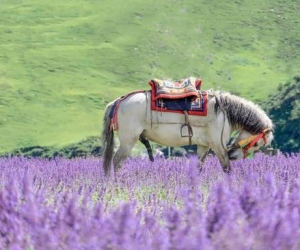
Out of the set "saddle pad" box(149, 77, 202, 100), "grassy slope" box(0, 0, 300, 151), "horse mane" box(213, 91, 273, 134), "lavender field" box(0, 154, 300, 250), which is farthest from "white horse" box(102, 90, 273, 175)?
"grassy slope" box(0, 0, 300, 151)

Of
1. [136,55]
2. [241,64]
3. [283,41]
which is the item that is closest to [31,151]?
[136,55]

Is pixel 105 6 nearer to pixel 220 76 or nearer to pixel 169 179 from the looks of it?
pixel 220 76

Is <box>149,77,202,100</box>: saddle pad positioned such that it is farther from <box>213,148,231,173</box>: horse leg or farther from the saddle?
<box>213,148,231,173</box>: horse leg

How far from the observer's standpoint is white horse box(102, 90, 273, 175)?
10.3 metres

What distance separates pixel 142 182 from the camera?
8.48 metres

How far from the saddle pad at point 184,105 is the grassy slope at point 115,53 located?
5153 cm

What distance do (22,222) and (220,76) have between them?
75.8 metres

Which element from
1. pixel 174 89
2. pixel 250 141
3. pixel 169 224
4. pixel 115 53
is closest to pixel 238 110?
pixel 250 141

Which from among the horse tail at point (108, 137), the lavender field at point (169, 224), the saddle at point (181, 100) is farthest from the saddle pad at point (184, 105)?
the lavender field at point (169, 224)

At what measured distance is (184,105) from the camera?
10.3 metres

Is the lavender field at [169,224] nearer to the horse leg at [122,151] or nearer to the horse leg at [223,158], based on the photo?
the horse leg at [223,158]

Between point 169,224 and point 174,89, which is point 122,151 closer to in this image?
point 174,89

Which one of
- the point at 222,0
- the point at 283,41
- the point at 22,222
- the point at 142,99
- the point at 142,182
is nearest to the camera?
the point at 22,222

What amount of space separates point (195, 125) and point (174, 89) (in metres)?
0.49
